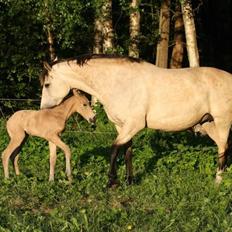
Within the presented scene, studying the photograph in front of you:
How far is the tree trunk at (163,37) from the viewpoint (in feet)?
54.1

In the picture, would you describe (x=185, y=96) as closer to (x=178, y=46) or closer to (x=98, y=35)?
(x=98, y=35)

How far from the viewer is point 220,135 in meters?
9.77

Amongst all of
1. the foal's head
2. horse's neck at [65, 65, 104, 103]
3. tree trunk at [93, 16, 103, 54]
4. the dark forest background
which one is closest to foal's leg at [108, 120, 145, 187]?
horse's neck at [65, 65, 104, 103]

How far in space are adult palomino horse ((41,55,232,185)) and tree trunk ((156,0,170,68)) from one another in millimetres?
6961

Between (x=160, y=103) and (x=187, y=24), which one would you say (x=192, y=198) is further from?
(x=187, y=24)

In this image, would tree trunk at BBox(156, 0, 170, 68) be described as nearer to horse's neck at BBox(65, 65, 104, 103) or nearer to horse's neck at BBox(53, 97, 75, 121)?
horse's neck at BBox(53, 97, 75, 121)

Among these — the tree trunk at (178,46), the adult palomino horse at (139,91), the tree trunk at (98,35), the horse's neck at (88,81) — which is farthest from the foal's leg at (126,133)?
the tree trunk at (178,46)

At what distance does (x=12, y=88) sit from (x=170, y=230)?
44.6 feet

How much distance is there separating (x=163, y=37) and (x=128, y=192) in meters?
8.85

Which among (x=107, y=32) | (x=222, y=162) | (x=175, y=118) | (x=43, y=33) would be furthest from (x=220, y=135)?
(x=43, y=33)

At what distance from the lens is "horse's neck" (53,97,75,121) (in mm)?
9711

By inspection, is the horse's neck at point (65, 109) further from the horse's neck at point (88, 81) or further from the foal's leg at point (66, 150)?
the horse's neck at point (88, 81)

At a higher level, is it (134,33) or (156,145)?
(134,33)

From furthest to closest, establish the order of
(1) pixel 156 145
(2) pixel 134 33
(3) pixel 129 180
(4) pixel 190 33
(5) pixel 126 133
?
(2) pixel 134 33 < (4) pixel 190 33 < (1) pixel 156 145 < (3) pixel 129 180 < (5) pixel 126 133
